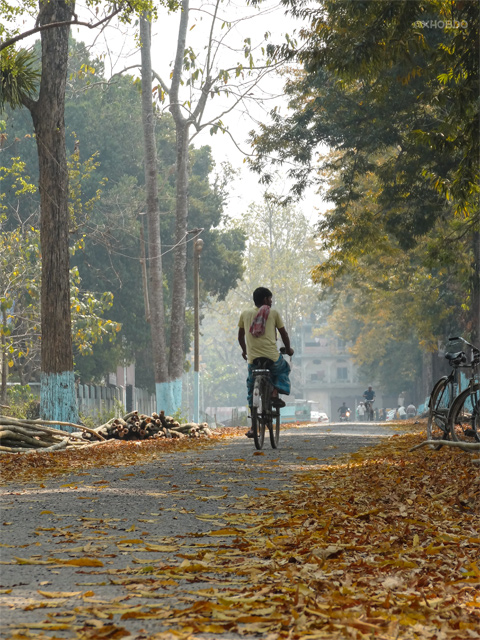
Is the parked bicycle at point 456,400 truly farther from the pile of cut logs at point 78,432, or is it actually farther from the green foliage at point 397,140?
the pile of cut logs at point 78,432

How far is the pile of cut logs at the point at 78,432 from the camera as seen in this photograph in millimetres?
12375

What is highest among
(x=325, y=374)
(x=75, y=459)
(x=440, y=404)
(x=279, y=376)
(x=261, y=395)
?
(x=325, y=374)

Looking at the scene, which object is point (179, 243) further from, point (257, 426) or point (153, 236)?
point (257, 426)

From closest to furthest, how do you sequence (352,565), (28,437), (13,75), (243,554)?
(352,565), (243,554), (28,437), (13,75)

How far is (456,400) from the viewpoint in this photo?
9.85 metres

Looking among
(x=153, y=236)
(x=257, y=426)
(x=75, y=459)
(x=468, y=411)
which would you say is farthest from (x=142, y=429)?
(x=153, y=236)

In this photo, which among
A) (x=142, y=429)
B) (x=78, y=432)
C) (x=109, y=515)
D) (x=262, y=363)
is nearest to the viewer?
(x=109, y=515)

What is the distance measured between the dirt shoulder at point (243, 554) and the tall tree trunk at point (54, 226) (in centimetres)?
628

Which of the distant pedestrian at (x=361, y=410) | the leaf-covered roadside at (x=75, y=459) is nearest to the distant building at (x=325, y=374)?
the distant pedestrian at (x=361, y=410)

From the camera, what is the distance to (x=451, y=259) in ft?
61.7

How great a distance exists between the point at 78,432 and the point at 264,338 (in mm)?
4681

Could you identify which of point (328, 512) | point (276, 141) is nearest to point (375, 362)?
point (276, 141)

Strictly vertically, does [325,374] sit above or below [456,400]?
above

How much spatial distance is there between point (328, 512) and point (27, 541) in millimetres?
1893
